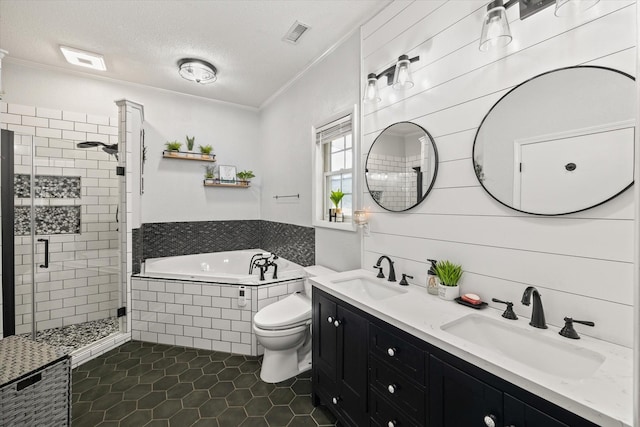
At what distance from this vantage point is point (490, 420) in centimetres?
89

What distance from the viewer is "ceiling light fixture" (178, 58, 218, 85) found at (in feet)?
9.41

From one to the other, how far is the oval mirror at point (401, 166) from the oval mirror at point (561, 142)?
340 millimetres

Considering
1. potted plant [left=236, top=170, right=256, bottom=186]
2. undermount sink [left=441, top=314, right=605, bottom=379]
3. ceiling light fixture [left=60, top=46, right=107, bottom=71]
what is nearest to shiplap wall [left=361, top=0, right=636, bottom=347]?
undermount sink [left=441, top=314, right=605, bottom=379]

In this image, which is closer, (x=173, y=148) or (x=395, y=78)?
(x=395, y=78)

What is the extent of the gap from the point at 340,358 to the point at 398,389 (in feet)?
1.50

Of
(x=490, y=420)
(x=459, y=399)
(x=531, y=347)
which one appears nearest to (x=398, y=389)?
(x=459, y=399)

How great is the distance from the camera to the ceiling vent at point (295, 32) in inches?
91.4

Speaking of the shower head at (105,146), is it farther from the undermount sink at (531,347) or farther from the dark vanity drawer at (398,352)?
the undermount sink at (531,347)

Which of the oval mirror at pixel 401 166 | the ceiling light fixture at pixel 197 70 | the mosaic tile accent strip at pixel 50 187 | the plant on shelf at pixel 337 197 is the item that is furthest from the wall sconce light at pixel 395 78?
the mosaic tile accent strip at pixel 50 187

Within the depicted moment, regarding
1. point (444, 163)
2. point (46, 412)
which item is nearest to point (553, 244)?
point (444, 163)

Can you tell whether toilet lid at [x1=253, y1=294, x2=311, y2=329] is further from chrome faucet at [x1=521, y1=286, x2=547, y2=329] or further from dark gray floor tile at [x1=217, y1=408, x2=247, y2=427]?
chrome faucet at [x1=521, y1=286, x2=547, y2=329]

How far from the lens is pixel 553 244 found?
1.17 metres

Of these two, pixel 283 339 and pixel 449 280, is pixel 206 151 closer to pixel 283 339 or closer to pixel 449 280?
pixel 283 339

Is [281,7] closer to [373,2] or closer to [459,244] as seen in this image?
[373,2]
